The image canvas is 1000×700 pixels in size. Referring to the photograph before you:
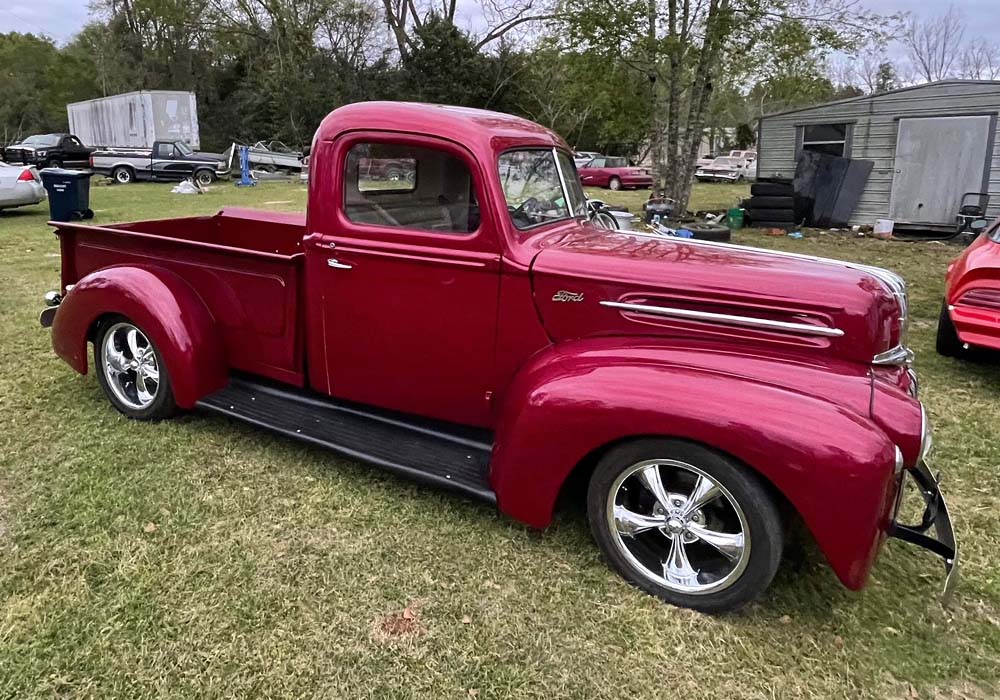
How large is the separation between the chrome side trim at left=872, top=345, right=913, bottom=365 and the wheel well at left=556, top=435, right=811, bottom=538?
67 centimetres

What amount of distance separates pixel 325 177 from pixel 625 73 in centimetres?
1308

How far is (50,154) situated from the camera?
24203 mm

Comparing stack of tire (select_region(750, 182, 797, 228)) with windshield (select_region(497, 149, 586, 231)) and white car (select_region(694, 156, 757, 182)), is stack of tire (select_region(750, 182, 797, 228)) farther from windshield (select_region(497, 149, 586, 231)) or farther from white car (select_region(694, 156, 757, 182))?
white car (select_region(694, 156, 757, 182))

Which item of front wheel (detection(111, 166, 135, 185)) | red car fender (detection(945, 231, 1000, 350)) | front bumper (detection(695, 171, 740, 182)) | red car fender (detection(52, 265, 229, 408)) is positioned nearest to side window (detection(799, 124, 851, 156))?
red car fender (detection(945, 231, 1000, 350))

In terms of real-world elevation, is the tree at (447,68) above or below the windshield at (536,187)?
above

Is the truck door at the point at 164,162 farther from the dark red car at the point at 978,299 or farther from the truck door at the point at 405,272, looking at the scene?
the dark red car at the point at 978,299

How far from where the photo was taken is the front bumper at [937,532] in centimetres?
258

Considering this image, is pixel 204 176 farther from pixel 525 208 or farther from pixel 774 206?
pixel 525 208

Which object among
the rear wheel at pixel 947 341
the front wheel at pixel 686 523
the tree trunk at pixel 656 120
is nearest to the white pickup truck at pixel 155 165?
the tree trunk at pixel 656 120

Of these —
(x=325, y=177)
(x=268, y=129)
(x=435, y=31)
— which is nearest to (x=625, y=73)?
(x=325, y=177)

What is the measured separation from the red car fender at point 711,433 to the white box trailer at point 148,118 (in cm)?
2800

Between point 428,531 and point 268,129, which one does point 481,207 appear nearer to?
point 428,531

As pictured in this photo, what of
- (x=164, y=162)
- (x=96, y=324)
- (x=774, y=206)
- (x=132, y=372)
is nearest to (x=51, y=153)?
(x=164, y=162)

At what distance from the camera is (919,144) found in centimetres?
1370
